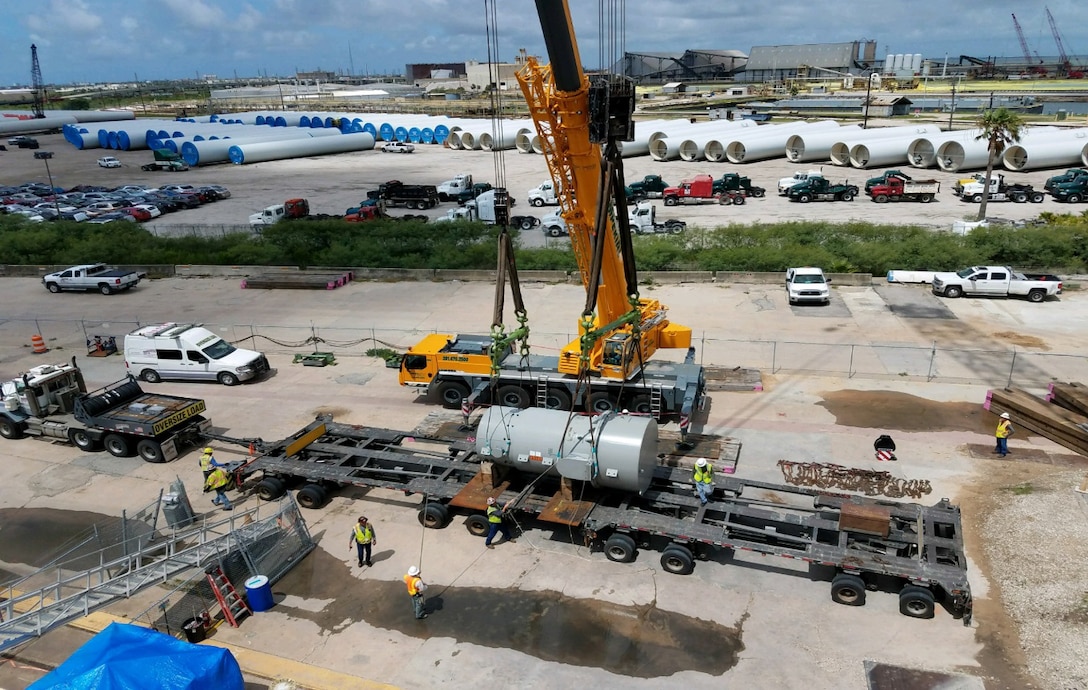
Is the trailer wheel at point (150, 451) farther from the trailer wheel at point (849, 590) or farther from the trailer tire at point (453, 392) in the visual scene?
the trailer wheel at point (849, 590)

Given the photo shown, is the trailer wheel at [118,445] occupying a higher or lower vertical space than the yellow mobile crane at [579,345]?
lower

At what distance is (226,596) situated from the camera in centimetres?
1379

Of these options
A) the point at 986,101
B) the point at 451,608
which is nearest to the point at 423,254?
the point at 451,608

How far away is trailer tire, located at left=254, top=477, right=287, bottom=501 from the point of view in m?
18.0

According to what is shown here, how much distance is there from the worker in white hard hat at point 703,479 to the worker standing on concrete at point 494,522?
4299mm

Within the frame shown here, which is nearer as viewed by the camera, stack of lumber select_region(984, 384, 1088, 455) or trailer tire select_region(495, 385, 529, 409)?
stack of lumber select_region(984, 384, 1088, 455)

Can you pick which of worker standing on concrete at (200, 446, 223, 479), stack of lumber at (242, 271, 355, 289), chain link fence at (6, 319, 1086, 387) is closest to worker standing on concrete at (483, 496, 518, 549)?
worker standing on concrete at (200, 446, 223, 479)

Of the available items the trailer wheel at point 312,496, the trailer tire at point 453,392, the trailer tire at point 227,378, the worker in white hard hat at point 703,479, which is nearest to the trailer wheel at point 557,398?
the trailer tire at point 453,392

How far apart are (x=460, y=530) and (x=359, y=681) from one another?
4.81 metres

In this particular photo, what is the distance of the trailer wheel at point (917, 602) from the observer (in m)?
12.8

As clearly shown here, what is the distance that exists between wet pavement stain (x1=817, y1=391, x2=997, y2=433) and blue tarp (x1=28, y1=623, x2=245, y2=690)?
57.9 feet

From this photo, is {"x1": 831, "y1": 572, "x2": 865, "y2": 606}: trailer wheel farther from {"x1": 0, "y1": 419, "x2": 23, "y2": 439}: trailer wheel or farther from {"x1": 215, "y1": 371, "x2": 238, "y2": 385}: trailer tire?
{"x1": 0, "y1": 419, "x2": 23, "y2": 439}: trailer wheel

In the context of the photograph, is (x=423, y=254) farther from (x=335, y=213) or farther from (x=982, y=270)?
(x=982, y=270)

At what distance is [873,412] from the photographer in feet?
70.9
